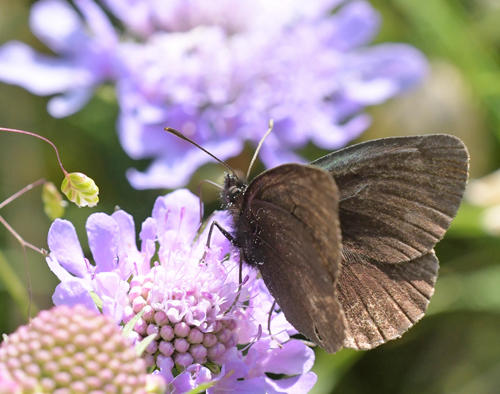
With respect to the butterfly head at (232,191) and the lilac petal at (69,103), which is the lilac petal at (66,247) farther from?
the lilac petal at (69,103)

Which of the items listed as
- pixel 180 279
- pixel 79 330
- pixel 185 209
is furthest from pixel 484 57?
pixel 79 330

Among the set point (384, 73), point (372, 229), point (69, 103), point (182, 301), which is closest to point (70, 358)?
point (182, 301)

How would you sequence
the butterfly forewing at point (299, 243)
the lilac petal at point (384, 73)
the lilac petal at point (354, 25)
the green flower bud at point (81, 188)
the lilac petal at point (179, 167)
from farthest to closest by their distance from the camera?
1. the lilac petal at point (354, 25)
2. the lilac petal at point (384, 73)
3. the lilac petal at point (179, 167)
4. the green flower bud at point (81, 188)
5. the butterfly forewing at point (299, 243)

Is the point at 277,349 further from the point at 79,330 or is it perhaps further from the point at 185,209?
the point at 79,330

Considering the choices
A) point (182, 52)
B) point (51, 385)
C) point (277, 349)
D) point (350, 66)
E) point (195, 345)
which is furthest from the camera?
point (350, 66)

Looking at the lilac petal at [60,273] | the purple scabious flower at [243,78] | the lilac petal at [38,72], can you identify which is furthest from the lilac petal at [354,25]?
the lilac petal at [60,273]

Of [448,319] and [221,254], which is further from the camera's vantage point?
[448,319]

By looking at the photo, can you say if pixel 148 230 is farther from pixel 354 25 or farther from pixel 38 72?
pixel 354 25
